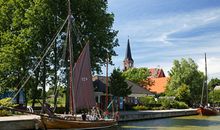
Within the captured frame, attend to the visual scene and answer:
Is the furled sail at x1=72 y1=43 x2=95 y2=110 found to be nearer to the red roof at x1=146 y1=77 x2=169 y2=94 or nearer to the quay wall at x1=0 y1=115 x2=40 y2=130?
the quay wall at x1=0 y1=115 x2=40 y2=130

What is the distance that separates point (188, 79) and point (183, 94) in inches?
529

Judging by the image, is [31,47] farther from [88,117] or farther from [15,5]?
[88,117]

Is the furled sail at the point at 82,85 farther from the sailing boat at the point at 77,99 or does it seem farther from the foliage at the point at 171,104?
the foliage at the point at 171,104

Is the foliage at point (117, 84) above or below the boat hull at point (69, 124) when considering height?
above

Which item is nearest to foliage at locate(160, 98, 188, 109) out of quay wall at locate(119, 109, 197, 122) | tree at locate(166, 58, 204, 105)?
quay wall at locate(119, 109, 197, 122)

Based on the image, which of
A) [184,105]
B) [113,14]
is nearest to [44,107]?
[113,14]

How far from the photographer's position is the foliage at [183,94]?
75375 mm

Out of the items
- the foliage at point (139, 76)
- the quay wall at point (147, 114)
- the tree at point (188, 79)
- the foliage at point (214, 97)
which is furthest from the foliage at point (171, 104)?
the foliage at point (214, 97)

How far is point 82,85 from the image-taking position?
32.5 meters

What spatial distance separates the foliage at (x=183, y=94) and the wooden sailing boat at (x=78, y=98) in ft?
141

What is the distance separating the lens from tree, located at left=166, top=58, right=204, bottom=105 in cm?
8669

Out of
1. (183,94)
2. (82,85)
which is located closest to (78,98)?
(82,85)

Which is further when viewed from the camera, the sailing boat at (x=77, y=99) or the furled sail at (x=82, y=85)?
the furled sail at (x=82, y=85)

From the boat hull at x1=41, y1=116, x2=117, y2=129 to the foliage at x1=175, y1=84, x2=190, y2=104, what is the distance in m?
44.1
